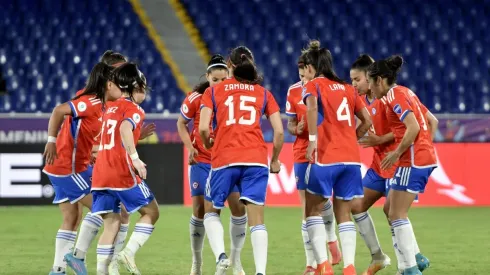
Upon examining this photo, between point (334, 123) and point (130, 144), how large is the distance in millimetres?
1701

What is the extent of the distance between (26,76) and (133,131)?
12.9 m

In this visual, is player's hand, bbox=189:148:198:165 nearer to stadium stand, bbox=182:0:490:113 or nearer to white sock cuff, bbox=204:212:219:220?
white sock cuff, bbox=204:212:219:220

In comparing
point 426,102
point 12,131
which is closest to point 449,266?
point 12,131

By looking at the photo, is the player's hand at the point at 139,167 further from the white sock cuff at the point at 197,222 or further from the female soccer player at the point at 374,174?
the female soccer player at the point at 374,174

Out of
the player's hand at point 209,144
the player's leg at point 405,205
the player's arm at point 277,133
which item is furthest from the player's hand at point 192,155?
the player's leg at point 405,205

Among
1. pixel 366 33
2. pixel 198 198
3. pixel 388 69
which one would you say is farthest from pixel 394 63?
pixel 366 33

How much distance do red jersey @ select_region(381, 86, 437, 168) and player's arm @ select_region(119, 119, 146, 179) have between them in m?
2.11

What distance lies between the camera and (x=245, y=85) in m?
7.26

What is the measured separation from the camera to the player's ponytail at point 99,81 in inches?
298

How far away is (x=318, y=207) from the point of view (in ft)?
24.7

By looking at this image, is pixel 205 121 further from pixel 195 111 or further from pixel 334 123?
pixel 334 123

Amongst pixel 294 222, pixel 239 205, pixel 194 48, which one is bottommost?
pixel 294 222

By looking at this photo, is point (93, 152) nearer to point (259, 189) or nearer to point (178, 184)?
point (259, 189)

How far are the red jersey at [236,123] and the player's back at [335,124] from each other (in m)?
0.51
